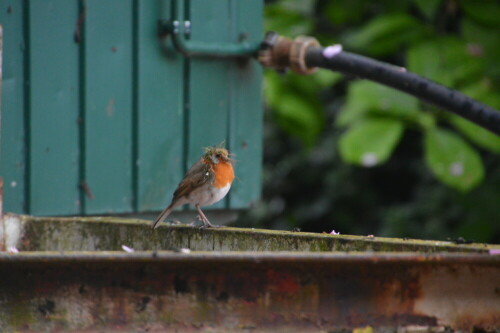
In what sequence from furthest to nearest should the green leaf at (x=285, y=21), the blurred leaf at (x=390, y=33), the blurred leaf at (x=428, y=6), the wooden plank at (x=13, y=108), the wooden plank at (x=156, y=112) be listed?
the green leaf at (x=285, y=21) < the blurred leaf at (x=390, y=33) < the blurred leaf at (x=428, y=6) < the wooden plank at (x=156, y=112) < the wooden plank at (x=13, y=108)

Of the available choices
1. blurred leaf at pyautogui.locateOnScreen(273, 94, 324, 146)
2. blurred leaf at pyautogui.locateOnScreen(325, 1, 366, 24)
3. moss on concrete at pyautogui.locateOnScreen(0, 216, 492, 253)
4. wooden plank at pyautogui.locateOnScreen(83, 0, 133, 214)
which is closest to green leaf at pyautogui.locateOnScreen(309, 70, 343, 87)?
blurred leaf at pyautogui.locateOnScreen(273, 94, 324, 146)

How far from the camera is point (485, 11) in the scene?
491 centimetres

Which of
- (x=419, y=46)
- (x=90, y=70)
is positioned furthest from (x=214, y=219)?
(x=419, y=46)

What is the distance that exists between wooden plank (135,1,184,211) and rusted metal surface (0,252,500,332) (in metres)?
2.64

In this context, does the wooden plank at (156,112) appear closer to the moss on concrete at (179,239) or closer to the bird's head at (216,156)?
the bird's head at (216,156)

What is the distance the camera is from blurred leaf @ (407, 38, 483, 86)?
4848 mm

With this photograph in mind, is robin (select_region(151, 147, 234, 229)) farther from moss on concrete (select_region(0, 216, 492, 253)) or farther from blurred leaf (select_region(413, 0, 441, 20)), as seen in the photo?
blurred leaf (select_region(413, 0, 441, 20))

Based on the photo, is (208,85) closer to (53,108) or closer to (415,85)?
(53,108)

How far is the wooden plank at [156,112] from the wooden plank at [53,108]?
1.26 feet

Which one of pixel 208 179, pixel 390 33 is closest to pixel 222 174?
pixel 208 179

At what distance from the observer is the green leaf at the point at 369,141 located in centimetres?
468

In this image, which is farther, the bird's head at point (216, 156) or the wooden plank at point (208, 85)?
the wooden plank at point (208, 85)

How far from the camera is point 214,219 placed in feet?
15.0

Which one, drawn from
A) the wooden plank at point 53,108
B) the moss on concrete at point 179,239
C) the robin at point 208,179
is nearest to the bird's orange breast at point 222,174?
the robin at point 208,179
